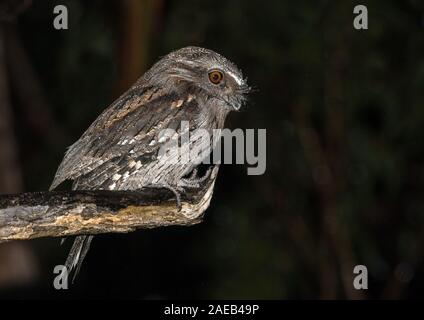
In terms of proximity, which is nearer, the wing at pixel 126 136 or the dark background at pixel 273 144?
the wing at pixel 126 136

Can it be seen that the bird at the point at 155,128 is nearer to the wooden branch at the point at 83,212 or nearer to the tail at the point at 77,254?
the tail at the point at 77,254

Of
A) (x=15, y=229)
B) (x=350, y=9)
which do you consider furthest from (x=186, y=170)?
(x=350, y=9)

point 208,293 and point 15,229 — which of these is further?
point 208,293

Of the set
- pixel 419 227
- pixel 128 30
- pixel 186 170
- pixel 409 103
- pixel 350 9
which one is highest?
pixel 350 9

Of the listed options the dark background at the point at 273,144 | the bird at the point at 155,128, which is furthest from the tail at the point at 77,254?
the dark background at the point at 273,144

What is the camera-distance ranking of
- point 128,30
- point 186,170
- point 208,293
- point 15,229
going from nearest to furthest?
point 15,229 → point 186,170 → point 128,30 → point 208,293

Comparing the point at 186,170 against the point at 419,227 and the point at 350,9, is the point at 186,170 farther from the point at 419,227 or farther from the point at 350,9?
the point at 419,227

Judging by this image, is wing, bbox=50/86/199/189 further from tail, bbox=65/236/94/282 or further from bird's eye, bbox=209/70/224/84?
tail, bbox=65/236/94/282

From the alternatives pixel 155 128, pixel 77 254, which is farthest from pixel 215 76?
pixel 77 254
